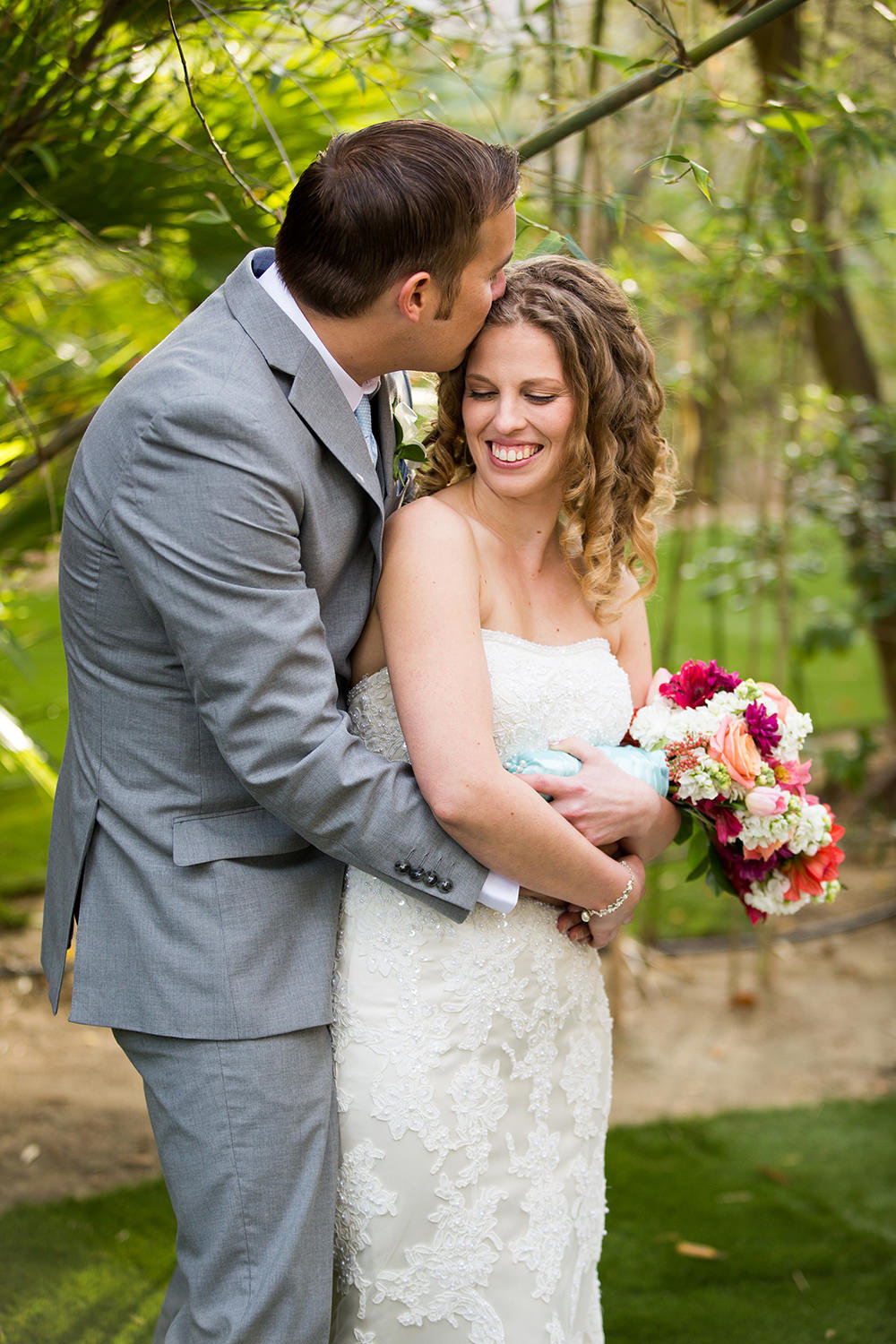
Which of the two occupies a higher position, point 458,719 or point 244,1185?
point 458,719

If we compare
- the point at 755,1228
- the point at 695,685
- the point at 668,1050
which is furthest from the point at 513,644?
the point at 668,1050

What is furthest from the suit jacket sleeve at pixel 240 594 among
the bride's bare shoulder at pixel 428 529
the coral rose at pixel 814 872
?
the coral rose at pixel 814 872

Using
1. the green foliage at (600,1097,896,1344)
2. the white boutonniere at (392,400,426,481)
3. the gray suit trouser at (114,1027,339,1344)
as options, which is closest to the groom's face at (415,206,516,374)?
the white boutonniere at (392,400,426,481)

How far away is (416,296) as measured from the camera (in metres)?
1.63

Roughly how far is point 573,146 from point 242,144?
8.82 feet

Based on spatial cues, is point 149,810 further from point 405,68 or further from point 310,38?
point 405,68

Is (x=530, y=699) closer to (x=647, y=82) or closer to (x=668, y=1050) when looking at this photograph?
(x=647, y=82)

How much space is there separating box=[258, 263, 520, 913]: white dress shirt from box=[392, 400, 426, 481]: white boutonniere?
17 centimetres

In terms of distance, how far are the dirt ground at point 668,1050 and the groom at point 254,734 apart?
1.65m

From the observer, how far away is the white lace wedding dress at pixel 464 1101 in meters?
1.72

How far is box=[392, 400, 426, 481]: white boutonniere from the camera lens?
1.97 metres

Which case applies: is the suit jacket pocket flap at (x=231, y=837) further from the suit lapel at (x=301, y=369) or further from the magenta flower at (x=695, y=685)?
the magenta flower at (x=695, y=685)

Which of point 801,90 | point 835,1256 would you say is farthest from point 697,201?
point 835,1256

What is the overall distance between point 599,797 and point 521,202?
1.84m
